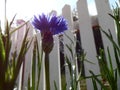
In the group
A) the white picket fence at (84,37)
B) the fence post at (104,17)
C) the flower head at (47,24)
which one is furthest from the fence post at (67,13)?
the flower head at (47,24)

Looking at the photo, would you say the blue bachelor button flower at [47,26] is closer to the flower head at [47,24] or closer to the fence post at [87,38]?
the flower head at [47,24]

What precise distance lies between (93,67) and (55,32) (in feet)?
4.50

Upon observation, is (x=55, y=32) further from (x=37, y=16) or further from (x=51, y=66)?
(x=51, y=66)

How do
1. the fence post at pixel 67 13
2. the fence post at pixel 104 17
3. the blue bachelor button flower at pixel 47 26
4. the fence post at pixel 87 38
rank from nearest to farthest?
the blue bachelor button flower at pixel 47 26, the fence post at pixel 87 38, the fence post at pixel 104 17, the fence post at pixel 67 13

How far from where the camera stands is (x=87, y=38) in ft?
6.99

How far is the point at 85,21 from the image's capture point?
2244mm

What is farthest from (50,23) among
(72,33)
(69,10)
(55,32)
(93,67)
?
(69,10)

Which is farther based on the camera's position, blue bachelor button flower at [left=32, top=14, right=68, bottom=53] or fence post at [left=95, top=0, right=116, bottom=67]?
fence post at [left=95, top=0, right=116, bottom=67]

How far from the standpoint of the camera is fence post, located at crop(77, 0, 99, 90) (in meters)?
1.95

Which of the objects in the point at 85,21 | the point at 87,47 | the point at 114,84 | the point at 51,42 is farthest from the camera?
the point at 85,21

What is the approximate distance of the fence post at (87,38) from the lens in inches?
76.9

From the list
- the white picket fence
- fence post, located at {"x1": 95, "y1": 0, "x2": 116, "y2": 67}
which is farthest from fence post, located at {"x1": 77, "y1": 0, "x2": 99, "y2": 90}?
fence post, located at {"x1": 95, "y1": 0, "x2": 116, "y2": 67}

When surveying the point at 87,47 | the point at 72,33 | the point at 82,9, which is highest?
the point at 82,9

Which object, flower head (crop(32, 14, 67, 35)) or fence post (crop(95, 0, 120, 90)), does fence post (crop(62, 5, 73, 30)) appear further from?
flower head (crop(32, 14, 67, 35))
